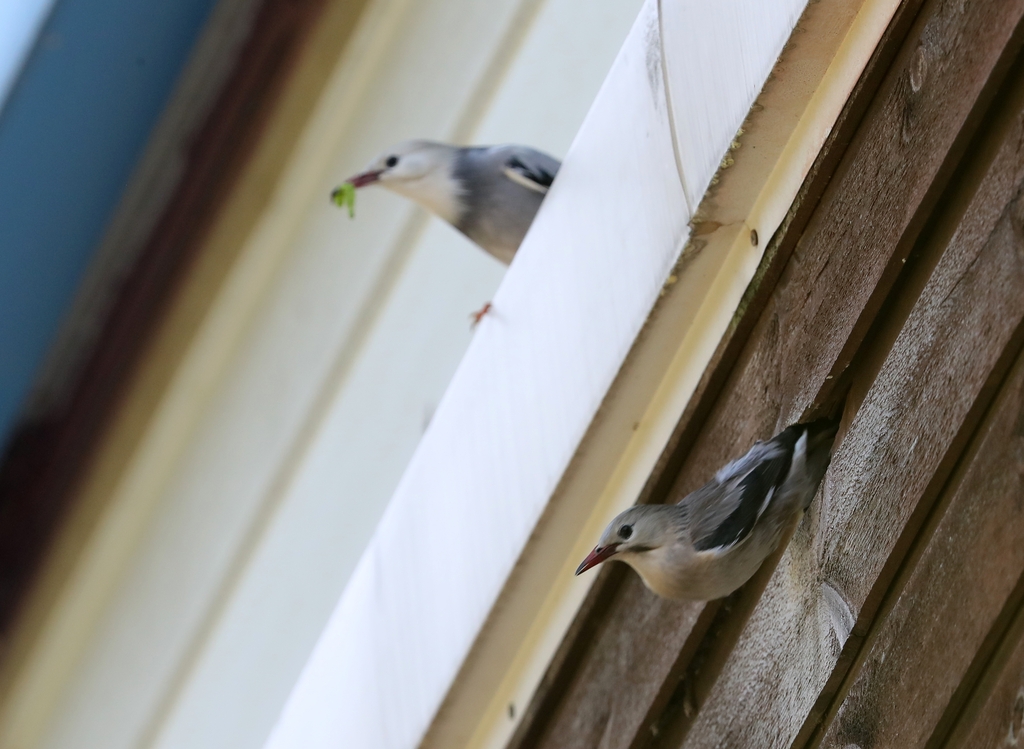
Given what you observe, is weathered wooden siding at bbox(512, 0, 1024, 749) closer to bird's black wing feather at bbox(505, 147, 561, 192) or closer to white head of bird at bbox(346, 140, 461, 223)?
bird's black wing feather at bbox(505, 147, 561, 192)

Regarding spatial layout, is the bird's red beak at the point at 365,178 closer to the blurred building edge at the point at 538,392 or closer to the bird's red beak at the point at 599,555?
the blurred building edge at the point at 538,392

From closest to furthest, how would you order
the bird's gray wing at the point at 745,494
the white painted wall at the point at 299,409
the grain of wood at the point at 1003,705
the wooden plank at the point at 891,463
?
the grain of wood at the point at 1003,705, the wooden plank at the point at 891,463, the bird's gray wing at the point at 745,494, the white painted wall at the point at 299,409

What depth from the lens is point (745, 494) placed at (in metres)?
1.18

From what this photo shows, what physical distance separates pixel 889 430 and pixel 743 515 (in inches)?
8.9

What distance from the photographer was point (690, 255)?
1409 mm

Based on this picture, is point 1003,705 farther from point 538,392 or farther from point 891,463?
point 538,392

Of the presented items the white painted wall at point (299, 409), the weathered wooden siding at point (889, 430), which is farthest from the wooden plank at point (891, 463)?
the white painted wall at point (299, 409)

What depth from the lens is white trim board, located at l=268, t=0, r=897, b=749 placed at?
1.30m

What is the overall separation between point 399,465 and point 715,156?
4.91 feet

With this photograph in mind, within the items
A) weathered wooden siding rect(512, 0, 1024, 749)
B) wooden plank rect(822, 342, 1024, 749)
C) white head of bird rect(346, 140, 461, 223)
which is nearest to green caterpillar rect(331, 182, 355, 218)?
white head of bird rect(346, 140, 461, 223)

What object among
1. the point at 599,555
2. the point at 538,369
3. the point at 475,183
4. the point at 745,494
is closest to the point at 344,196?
the point at 475,183

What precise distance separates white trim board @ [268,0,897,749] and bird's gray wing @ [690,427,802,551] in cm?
25

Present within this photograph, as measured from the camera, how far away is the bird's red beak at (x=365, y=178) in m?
2.46

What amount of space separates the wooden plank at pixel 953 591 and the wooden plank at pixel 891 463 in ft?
0.09
